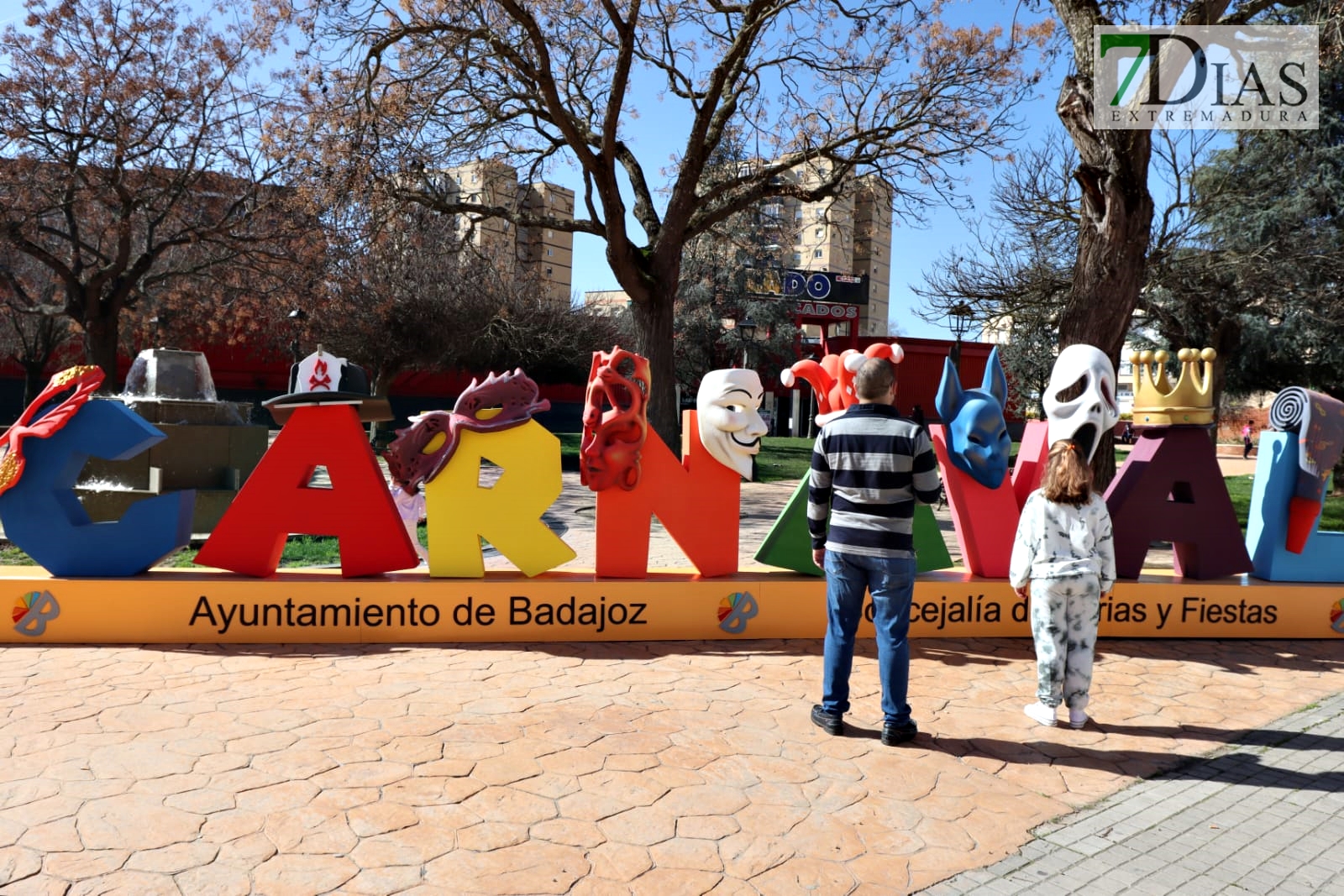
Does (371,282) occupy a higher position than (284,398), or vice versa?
(371,282)

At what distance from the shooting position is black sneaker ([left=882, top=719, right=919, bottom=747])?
4410 mm

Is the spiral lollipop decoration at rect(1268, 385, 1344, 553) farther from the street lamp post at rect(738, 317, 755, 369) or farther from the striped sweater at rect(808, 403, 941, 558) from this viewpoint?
the street lamp post at rect(738, 317, 755, 369)

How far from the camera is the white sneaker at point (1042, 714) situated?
478 cm

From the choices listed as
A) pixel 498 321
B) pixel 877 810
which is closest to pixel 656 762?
pixel 877 810

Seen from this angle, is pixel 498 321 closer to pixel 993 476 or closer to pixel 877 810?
pixel 993 476

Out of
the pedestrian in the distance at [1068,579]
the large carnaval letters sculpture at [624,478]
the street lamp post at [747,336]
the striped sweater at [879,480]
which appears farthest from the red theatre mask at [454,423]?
the street lamp post at [747,336]

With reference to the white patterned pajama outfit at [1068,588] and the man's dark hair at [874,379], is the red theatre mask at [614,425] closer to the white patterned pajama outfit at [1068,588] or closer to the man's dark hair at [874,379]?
the man's dark hair at [874,379]

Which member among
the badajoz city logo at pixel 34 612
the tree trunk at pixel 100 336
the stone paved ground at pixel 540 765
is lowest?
the stone paved ground at pixel 540 765

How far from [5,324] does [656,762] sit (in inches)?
1182

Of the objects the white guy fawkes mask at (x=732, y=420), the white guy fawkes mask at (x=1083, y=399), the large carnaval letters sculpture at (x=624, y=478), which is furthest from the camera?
the white guy fawkes mask at (x=732, y=420)

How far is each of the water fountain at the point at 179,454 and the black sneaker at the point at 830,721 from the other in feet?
26.5

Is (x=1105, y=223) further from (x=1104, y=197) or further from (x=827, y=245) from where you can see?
(x=827, y=245)

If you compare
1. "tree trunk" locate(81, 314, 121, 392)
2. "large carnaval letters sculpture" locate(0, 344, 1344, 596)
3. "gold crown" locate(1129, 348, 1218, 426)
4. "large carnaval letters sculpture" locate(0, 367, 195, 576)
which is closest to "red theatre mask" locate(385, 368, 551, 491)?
"large carnaval letters sculpture" locate(0, 344, 1344, 596)

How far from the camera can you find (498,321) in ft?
78.5
